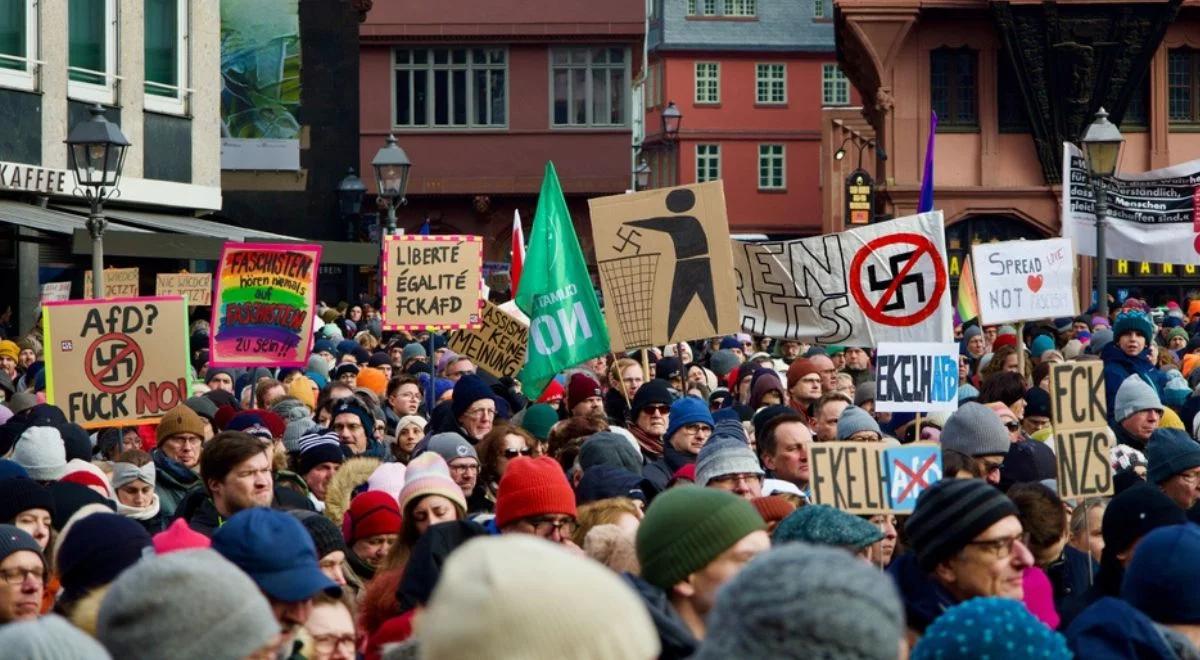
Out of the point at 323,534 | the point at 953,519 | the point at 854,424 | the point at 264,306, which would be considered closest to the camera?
the point at 953,519

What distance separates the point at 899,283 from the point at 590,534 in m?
7.38

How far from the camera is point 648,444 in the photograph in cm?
1198

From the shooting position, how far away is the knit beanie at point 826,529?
623 cm

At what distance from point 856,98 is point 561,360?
6739 centimetres

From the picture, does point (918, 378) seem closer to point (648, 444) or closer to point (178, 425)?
point (648, 444)

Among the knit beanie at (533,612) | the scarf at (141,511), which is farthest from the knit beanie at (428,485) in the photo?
the knit beanie at (533,612)

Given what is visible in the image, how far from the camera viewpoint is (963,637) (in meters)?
4.03

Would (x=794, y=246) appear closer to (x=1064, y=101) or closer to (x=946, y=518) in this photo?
(x=946, y=518)

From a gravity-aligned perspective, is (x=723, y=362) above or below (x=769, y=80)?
below

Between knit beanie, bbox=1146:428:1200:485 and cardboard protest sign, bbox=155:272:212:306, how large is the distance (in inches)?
568

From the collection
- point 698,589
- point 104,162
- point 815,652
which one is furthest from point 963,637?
point 104,162

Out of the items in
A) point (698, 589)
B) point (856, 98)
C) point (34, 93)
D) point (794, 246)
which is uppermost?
point (856, 98)

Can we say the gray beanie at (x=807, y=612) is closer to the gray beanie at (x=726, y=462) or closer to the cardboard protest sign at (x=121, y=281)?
the gray beanie at (x=726, y=462)

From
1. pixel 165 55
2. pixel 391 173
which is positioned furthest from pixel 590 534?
pixel 165 55
